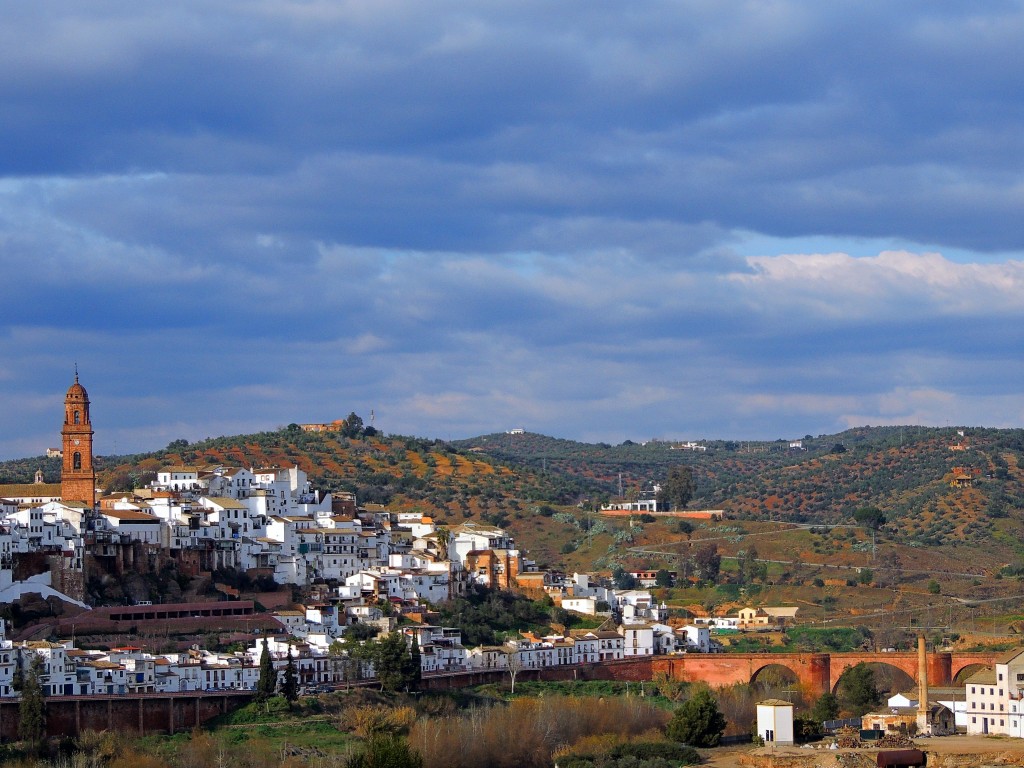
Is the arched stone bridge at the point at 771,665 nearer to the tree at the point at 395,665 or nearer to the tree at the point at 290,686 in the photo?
the tree at the point at 395,665

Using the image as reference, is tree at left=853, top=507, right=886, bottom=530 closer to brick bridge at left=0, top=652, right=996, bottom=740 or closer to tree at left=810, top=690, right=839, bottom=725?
brick bridge at left=0, top=652, right=996, bottom=740

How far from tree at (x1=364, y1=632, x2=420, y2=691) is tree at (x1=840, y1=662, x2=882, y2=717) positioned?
64.3ft

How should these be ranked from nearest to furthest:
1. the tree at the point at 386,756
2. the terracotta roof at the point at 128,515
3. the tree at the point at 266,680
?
the tree at the point at 386,756
the tree at the point at 266,680
the terracotta roof at the point at 128,515

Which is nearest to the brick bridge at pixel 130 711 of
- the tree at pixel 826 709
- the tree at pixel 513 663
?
the tree at pixel 513 663

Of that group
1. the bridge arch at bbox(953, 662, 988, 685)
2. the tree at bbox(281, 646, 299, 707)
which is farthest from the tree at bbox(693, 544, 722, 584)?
the tree at bbox(281, 646, 299, 707)

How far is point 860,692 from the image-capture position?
8075 centimetres

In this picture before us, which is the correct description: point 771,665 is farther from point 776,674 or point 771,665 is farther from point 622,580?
point 622,580

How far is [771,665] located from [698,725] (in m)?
21.5

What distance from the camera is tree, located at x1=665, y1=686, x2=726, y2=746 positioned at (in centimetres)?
6781

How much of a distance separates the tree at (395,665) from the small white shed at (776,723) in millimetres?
14414

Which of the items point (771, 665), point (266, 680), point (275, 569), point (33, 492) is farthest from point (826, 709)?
point (33, 492)

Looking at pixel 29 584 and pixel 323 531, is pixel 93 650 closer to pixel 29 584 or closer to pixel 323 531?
pixel 29 584

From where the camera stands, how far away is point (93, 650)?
2827 inches

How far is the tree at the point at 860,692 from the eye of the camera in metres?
80.3
